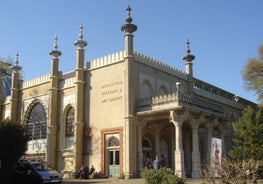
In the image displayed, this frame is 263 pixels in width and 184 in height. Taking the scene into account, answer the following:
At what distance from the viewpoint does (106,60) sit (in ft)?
86.6

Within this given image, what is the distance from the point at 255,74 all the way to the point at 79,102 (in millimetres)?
16381

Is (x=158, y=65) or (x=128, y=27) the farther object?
(x=158, y=65)

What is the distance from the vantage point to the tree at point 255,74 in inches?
1234

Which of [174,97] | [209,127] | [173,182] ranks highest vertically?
[174,97]

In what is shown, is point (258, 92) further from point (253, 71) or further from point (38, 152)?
point (38, 152)

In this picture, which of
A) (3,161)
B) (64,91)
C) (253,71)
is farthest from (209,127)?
(3,161)

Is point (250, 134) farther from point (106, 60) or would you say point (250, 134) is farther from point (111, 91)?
point (106, 60)

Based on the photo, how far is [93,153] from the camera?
25828 mm

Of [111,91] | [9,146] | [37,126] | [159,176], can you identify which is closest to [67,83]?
[111,91]

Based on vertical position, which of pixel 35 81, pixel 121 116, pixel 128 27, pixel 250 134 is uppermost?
pixel 128 27

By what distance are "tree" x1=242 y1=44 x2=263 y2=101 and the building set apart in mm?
4757

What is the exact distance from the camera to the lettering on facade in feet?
82.1

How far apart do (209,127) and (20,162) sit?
523 inches

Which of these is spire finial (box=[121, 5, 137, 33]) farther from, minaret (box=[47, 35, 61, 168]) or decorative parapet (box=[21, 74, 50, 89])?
decorative parapet (box=[21, 74, 50, 89])
